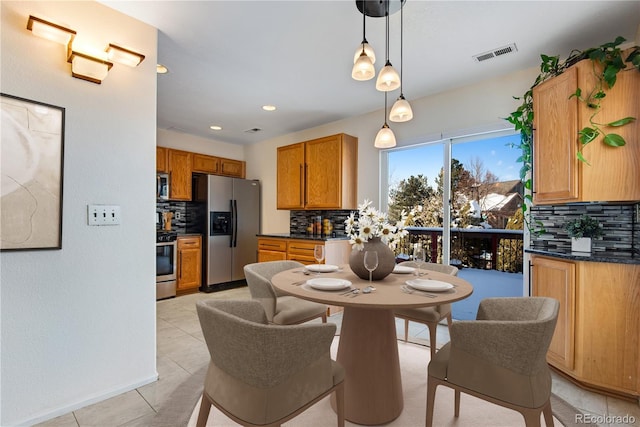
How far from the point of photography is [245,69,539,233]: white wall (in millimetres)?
2977

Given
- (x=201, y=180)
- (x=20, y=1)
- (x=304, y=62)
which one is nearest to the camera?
(x=20, y=1)

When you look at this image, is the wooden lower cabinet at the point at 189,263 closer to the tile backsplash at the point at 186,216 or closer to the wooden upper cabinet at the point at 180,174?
the tile backsplash at the point at 186,216

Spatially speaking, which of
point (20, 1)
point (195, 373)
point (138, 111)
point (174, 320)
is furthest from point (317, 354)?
point (174, 320)

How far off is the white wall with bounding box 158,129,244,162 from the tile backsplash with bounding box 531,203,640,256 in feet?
15.4

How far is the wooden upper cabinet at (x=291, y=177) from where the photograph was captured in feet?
14.6

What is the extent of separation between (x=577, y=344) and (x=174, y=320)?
3.61 m

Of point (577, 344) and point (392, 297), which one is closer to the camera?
point (392, 297)

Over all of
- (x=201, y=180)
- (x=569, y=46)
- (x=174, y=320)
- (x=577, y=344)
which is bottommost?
(x=174, y=320)

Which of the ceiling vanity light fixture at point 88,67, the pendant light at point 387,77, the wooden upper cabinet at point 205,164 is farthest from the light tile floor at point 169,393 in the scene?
the wooden upper cabinet at point 205,164

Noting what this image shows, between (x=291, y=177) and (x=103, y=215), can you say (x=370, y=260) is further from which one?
(x=291, y=177)

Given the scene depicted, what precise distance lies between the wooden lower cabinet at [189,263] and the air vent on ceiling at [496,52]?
4200 millimetres

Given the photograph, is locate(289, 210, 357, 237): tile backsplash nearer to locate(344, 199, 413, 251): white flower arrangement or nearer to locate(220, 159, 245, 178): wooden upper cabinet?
locate(220, 159, 245, 178): wooden upper cabinet

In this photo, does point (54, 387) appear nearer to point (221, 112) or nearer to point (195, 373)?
point (195, 373)

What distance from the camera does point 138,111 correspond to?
212 centimetres
